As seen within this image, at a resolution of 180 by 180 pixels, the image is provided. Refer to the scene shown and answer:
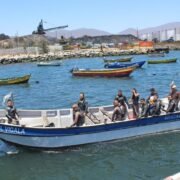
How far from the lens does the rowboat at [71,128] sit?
1934cm

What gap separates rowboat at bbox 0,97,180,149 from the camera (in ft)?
63.5

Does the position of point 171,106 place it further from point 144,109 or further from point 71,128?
point 71,128

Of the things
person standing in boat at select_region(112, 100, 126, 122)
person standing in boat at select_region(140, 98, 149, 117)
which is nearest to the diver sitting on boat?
person standing in boat at select_region(140, 98, 149, 117)

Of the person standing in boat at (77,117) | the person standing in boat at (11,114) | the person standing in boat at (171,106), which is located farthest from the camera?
the person standing in boat at (171,106)

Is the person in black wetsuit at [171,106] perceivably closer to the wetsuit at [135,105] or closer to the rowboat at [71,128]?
the rowboat at [71,128]

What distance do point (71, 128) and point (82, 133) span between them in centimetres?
64

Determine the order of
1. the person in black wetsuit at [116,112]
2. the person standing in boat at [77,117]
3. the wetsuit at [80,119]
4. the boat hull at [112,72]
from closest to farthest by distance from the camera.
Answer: the person standing in boat at [77,117], the wetsuit at [80,119], the person in black wetsuit at [116,112], the boat hull at [112,72]

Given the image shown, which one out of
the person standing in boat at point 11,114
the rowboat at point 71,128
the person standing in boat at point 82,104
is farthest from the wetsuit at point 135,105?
the person standing in boat at point 11,114

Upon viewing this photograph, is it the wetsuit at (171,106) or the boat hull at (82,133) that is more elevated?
the wetsuit at (171,106)

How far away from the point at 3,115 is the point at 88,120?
405 cm

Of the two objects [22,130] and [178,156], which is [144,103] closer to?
[178,156]

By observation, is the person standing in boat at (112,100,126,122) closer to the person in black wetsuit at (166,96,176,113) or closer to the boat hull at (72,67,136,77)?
the person in black wetsuit at (166,96,176,113)

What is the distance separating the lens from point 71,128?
64.2 ft

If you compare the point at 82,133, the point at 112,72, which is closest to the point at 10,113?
the point at 82,133
